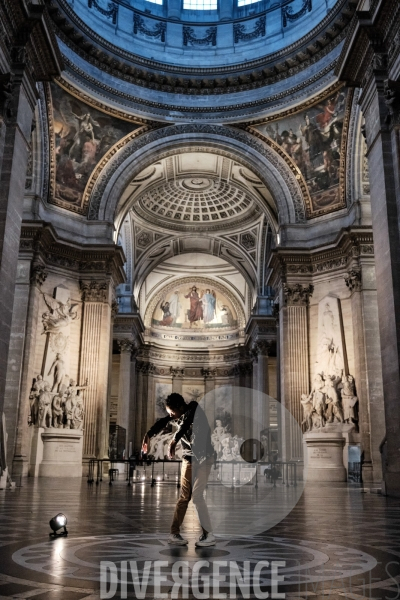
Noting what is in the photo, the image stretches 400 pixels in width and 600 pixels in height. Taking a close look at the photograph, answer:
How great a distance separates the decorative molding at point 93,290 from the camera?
20.7m

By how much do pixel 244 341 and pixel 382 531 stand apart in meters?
→ 32.8

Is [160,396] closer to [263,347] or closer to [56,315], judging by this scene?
[263,347]

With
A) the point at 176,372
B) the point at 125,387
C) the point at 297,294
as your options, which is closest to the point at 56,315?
the point at 297,294

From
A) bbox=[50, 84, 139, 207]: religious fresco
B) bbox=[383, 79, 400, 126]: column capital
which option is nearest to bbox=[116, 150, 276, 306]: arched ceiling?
bbox=[50, 84, 139, 207]: religious fresco

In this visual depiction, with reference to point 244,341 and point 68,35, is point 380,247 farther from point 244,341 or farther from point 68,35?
point 244,341

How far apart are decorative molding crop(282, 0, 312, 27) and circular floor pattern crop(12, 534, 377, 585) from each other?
839 inches

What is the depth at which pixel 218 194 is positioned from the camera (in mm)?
30750

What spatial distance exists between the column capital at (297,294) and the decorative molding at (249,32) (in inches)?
406

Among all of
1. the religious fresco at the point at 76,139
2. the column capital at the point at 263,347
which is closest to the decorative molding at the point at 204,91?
the religious fresco at the point at 76,139

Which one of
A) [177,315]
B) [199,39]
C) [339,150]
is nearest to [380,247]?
[339,150]

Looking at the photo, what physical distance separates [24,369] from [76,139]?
8.68 metres

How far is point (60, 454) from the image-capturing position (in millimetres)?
18297

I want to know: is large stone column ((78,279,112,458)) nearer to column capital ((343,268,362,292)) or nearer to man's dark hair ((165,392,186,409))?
column capital ((343,268,362,292))

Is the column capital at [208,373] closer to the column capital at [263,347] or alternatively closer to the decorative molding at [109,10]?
the column capital at [263,347]
